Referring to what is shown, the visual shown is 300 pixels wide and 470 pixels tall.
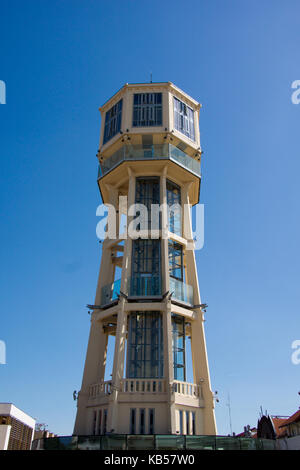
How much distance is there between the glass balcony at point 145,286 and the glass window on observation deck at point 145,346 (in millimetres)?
1411

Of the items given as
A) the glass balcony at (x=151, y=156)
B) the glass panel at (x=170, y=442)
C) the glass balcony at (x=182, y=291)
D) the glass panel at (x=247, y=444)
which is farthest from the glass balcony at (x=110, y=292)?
the glass panel at (x=247, y=444)

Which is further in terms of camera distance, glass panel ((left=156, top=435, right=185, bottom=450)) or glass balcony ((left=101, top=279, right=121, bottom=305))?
glass balcony ((left=101, top=279, right=121, bottom=305))

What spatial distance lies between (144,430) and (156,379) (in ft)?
8.38

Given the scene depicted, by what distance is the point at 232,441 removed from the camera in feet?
58.1

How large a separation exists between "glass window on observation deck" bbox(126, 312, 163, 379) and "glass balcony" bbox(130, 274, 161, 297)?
1.41 meters

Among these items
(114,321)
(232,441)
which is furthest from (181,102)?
(232,441)

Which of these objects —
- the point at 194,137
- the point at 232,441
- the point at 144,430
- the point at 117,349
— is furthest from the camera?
the point at 194,137

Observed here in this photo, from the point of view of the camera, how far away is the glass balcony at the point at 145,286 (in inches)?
992

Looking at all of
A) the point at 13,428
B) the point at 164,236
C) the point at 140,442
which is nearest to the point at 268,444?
the point at 140,442

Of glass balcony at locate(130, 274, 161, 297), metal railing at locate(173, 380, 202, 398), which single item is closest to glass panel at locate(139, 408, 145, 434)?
metal railing at locate(173, 380, 202, 398)

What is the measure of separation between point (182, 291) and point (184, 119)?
13.2 meters

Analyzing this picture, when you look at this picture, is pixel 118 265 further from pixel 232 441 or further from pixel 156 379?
pixel 232 441

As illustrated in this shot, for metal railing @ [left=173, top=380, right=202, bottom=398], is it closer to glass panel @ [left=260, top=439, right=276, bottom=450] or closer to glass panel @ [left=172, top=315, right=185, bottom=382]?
glass panel @ [left=172, top=315, right=185, bottom=382]

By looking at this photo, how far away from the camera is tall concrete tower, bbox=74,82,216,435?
2191 cm
